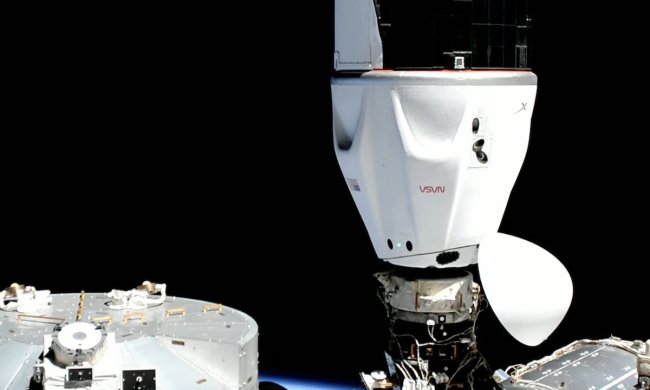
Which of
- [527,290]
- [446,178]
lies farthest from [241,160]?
[527,290]

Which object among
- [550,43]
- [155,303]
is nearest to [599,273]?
[550,43]

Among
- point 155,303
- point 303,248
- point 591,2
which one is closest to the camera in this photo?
point 155,303

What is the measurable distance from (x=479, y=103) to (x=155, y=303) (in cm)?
365

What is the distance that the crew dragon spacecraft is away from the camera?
988 centimetres

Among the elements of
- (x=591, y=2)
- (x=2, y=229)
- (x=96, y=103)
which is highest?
(x=591, y=2)

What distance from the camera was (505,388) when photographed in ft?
33.5

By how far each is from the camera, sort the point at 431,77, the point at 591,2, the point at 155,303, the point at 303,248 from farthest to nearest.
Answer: the point at 303,248 → the point at 591,2 → the point at 155,303 → the point at 431,77

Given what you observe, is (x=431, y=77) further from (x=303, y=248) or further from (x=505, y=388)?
(x=303, y=248)

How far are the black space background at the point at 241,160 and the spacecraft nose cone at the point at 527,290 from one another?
9.82ft

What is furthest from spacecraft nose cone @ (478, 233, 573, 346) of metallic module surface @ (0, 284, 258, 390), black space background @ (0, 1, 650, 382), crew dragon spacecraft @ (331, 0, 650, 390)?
black space background @ (0, 1, 650, 382)

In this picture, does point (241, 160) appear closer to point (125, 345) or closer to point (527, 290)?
point (125, 345)

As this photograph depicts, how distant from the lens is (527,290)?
963cm

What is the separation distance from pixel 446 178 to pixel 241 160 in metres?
3.70

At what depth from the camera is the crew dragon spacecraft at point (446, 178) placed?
988cm
